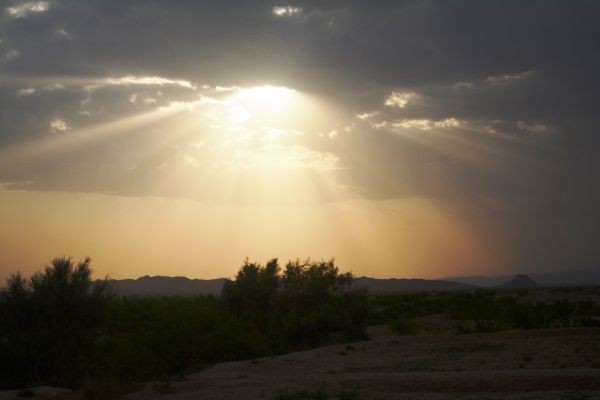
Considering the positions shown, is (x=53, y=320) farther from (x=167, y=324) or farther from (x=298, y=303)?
(x=298, y=303)

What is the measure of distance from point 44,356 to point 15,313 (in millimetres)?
1896

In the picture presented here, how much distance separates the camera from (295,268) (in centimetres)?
4019

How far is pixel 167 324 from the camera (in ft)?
97.3

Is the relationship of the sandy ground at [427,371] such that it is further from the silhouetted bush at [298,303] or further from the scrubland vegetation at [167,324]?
the silhouetted bush at [298,303]

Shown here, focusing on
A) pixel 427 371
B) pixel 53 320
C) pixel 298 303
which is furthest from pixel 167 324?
pixel 427 371

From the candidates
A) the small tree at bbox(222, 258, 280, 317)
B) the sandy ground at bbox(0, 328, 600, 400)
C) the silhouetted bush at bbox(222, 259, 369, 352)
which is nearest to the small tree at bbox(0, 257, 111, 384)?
the sandy ground at bbox(0, 328, 600, 400)

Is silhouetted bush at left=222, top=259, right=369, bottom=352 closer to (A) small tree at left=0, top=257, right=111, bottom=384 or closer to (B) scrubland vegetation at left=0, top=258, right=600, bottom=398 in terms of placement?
(B) scrubland vegetation at left=0, top=258, right=600, bottom=398

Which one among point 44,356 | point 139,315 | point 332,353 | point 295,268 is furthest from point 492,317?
point 44,356

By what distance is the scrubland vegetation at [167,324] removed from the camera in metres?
22.9

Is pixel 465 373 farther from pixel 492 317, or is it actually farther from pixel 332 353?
pixel 492 317

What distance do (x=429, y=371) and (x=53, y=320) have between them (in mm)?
13483

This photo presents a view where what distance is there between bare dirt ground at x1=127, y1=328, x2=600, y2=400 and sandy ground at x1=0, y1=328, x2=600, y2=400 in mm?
25

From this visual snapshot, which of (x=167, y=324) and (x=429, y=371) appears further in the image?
(x=167, y=324)

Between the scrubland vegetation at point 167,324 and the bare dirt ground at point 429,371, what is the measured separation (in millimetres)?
2811
